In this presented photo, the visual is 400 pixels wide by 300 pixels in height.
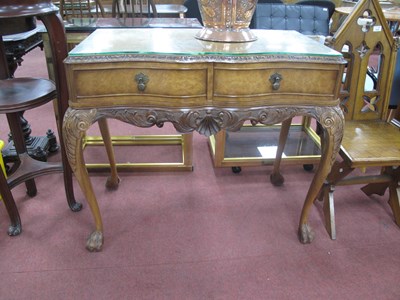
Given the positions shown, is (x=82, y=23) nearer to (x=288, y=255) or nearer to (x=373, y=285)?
(x=288, y=255)

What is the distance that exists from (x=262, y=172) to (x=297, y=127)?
1.80 ft

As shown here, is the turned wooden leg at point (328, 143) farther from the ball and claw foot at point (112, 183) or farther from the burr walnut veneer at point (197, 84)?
the ball and claw foot at point (112, 183)

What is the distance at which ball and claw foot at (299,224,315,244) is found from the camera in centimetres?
156

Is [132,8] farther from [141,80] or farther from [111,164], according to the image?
[141,80]

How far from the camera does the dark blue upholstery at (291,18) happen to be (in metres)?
3.08

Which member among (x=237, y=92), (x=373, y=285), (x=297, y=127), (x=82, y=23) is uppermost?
(x=82, y=23)

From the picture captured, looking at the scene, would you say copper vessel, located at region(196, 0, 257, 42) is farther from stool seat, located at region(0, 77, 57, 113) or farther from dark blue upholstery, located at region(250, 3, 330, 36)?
dark blue upholstery, located at region(250, 3, 330, 36)

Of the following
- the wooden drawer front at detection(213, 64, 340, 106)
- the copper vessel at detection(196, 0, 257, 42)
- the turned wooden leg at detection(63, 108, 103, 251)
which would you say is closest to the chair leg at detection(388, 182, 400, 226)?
the wooden drawer front at detection(213, 64, 340, 106)

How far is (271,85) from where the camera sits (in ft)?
3.98

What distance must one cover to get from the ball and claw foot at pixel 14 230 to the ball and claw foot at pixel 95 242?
1.21 feet

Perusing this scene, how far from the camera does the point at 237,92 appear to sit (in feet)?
3.94

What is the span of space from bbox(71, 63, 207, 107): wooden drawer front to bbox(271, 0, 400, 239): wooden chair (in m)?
0.79

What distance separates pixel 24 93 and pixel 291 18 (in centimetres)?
261

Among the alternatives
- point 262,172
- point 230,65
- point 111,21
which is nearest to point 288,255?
point 262,172
